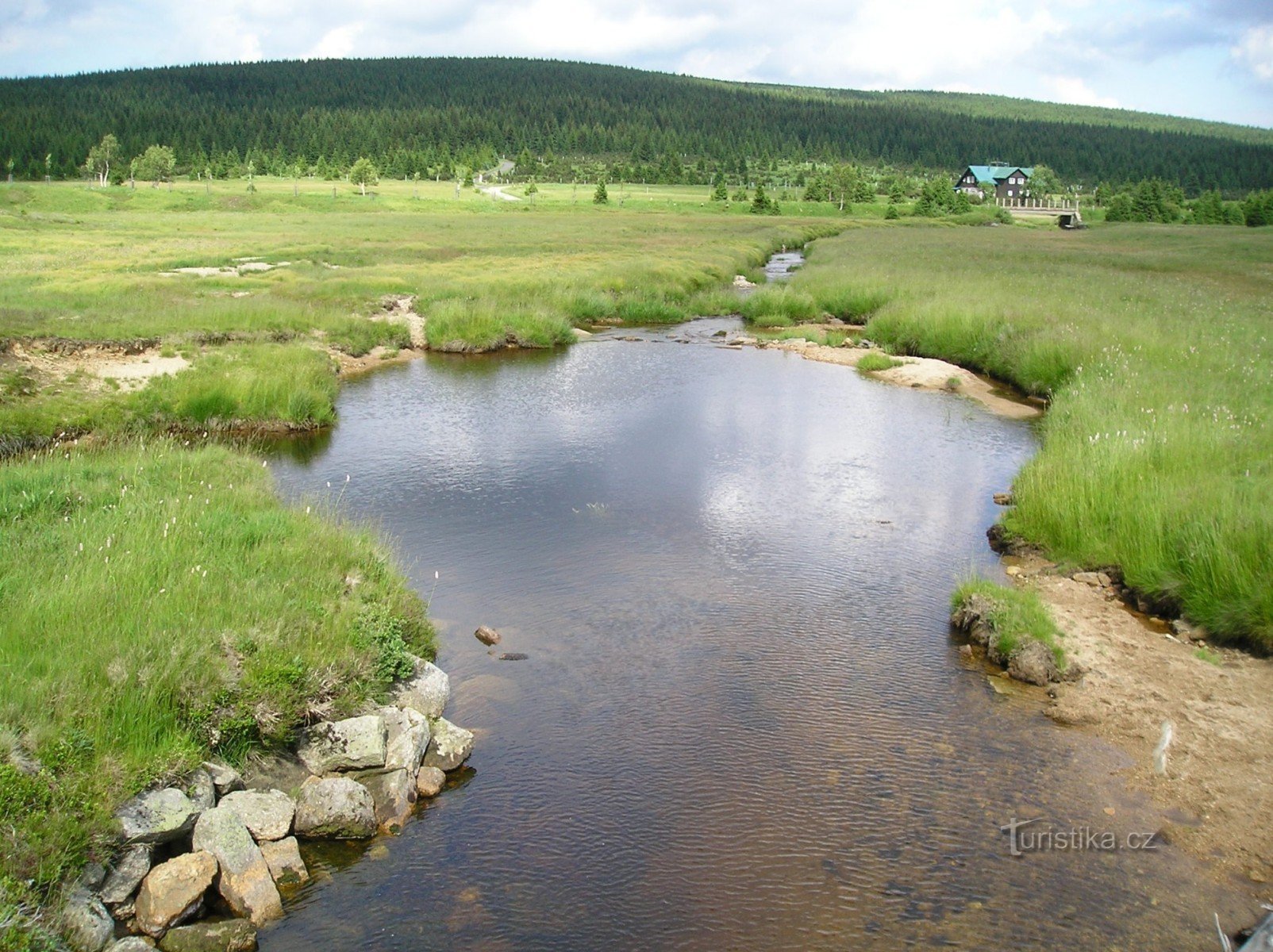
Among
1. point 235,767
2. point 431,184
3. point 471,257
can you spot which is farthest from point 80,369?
point 431,184

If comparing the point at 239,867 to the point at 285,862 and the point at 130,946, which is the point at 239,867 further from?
the point at 130,946

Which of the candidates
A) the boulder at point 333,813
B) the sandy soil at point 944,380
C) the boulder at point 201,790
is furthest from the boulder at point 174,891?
the sandy soil at point 944,380

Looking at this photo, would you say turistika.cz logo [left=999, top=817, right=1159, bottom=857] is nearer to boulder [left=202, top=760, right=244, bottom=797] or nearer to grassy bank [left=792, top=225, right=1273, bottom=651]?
grassy bank [left=792, top=225, right=1273, bottom=651]

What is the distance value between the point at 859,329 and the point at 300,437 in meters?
21.2

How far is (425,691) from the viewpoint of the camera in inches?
385

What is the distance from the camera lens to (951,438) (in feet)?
69.1

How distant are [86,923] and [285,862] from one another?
1.50 metres

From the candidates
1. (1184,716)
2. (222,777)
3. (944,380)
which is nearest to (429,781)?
(222,777)

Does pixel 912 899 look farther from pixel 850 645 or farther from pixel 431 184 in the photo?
pixel 431 184

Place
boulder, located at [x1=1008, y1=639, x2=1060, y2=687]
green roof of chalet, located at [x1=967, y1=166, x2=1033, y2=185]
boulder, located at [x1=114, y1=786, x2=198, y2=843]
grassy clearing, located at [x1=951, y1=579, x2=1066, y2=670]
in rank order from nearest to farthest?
boulder, located at [x1=114, y1=786, x2=198, y2=843]
boulder, located at [x1=1008, y1=639, x2=1060, y2=687]
grassy clearing, located at [x1=951, y1=579, x2=1066, y2=670]
green roof of chalet, located at [x1=967, y1=166, x2=1033, y2=185]

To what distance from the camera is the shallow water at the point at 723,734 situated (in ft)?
23.9

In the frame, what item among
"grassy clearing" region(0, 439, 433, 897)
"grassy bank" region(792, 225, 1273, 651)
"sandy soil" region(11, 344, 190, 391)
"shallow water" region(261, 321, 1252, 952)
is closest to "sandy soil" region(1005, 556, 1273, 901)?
"shallow water" region(261, 321, 1252, 952)

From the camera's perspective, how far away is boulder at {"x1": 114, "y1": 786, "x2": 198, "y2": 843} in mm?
7012

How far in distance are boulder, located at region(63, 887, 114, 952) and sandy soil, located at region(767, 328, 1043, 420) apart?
21115 mm
